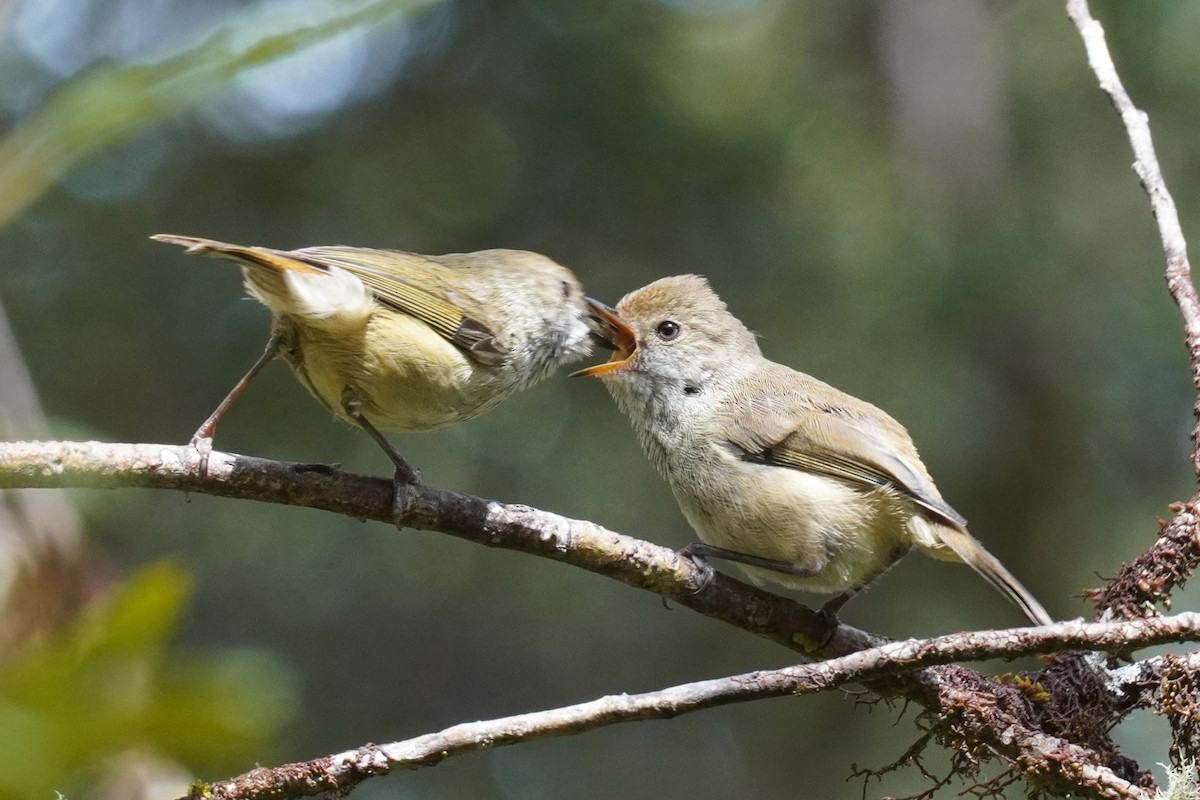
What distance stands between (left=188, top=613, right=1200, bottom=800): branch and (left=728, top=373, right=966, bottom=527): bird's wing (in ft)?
3.95

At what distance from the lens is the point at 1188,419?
6.80m

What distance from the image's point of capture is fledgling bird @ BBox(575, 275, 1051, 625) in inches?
150

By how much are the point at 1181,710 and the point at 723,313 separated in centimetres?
260

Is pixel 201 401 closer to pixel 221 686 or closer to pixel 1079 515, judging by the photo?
pixel 1079 515

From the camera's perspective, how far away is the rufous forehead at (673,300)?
16.0ft

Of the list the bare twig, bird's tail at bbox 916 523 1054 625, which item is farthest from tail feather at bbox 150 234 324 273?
the bare twig

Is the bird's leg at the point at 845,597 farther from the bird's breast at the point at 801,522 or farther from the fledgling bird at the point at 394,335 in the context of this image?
the fledgling bird at the point at 394,335

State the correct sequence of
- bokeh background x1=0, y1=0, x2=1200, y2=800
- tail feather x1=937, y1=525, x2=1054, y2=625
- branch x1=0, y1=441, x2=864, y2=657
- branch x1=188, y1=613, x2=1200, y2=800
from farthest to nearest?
bokeh background x1=0, y1=0, x2=1200, y2=800
tail feather x1=937, y1=525, x2=1054, y2=625
branch x1=0, y1=441, x2=864, y2=657
branch x1=188, y1=613, x2=1200, y2=800

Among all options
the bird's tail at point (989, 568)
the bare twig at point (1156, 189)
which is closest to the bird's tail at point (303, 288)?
the bird's tail at point (989, 568)

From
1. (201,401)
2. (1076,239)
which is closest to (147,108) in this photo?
(201,401)

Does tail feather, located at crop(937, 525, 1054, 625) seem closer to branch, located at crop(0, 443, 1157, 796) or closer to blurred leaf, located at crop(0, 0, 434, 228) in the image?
branch, located at crop(0, 443, 1157, 796)

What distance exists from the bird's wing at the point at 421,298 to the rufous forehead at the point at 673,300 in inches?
40.8

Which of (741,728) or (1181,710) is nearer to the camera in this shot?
(1181,710)

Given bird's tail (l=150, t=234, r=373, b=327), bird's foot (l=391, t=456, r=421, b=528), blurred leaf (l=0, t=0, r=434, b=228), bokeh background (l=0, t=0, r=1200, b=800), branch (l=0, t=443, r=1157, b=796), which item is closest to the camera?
blurred leaf (l=0, t=0, r=434, b=228)
